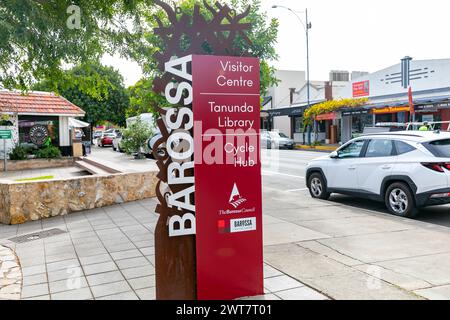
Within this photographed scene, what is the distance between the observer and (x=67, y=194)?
9688 mm

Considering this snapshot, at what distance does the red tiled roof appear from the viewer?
21.2m

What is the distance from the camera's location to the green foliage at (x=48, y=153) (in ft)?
72.3

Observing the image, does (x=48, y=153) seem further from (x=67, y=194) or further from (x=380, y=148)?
(x=380, y=148)

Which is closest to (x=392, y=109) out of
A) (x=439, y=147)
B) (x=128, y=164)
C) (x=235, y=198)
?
(x=128, y=164)

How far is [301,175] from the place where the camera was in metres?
15.8

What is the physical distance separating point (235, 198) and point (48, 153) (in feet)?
66.2

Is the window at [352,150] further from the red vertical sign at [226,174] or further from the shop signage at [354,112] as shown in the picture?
the shop signage at [354,112]

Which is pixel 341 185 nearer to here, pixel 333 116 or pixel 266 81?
pixel 266 81

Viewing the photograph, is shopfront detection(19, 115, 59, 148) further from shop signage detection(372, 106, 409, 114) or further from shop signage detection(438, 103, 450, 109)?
shop signage detection(438, 103, 450, 109)

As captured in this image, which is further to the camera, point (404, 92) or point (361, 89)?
point (361, 89)

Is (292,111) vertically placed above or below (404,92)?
below

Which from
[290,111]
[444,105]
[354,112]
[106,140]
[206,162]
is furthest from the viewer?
[106,140]

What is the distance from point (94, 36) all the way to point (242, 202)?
496cm

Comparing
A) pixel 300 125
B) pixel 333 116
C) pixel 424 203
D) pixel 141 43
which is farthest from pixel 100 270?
pixel 300 125
